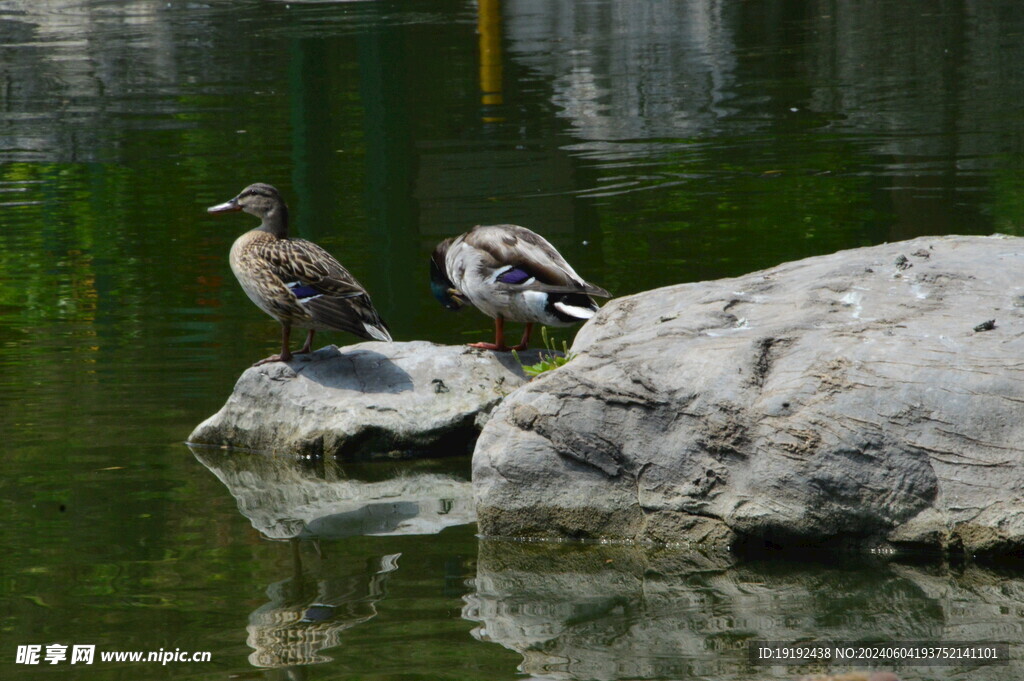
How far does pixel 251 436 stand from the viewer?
7.02 m

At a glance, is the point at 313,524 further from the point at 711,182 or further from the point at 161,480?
the point at 711,182

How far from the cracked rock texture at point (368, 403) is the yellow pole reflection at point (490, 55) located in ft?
32.3

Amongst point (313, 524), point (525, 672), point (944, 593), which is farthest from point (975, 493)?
point (313, 524)

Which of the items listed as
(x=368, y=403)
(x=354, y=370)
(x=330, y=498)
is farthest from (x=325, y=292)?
(x=330, y=498)

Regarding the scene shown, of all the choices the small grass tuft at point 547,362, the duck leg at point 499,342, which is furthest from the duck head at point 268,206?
the small grass tuft at point 547,362

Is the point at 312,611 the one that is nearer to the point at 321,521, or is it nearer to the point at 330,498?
the point at 321,521

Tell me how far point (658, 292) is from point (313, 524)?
195 centimetres

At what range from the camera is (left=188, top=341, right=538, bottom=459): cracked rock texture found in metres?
6.88

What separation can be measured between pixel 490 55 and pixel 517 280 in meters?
15.8

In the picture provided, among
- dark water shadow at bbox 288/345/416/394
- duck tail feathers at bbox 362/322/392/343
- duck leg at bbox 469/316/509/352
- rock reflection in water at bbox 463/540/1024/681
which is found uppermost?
duck tail feathers at bbox 362/322/392/343

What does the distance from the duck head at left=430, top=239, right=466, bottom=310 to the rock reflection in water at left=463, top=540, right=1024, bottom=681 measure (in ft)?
8.71

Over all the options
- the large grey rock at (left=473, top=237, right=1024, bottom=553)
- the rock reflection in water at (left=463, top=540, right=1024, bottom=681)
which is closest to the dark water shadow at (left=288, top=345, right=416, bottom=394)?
the large grey rock at (left=473, top=237, right=1024, bottom=553)

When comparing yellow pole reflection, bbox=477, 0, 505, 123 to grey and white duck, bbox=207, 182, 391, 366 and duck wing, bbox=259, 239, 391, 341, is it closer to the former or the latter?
grey and white duck, bbox=207, 182, 391, 366

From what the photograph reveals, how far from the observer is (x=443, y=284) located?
790 centimetres
